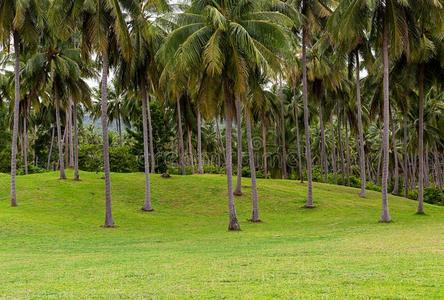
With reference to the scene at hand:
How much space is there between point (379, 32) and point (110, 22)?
1422 centimetres

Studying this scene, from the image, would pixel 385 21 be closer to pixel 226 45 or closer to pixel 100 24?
pixel 226 45

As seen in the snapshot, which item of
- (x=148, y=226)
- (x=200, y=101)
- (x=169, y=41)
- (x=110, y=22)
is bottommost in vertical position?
(x=148, y=226)

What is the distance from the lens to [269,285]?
31.3 ft

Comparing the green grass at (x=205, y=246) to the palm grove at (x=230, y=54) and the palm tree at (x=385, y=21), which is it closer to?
the palm grove at (x=230, y=54)

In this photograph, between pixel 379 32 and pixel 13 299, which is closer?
pixel 13 299

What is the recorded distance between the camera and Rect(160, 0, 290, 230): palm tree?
926 inches

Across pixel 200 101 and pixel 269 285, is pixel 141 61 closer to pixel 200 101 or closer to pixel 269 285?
pixel 200 101

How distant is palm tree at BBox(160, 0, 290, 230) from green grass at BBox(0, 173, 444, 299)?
546 cm

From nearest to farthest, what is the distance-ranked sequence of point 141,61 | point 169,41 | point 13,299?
point 13,299
point 169,41
point 141,61

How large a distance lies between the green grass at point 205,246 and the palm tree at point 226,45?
546 cm

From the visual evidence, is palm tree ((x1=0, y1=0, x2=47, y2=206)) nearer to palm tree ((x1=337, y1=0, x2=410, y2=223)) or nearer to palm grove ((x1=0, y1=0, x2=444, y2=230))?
palm grove ((x1=0, y1=0, x2=444, y2=230))

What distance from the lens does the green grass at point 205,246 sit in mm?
9555

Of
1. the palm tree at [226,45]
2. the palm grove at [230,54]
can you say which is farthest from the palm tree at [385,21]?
the palm tree at [226,45]

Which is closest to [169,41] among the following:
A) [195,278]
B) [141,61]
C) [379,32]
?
[141,61]
